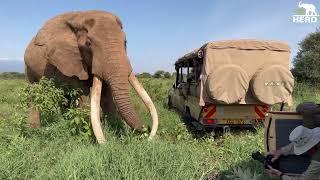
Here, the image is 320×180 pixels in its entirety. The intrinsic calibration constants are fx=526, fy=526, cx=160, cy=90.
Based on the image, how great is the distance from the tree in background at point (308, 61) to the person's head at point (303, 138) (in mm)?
27522

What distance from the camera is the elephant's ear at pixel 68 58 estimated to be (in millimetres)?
9516

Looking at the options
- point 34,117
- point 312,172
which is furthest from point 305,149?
point 34,117

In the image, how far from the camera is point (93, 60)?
884cm

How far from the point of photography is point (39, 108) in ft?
28.9

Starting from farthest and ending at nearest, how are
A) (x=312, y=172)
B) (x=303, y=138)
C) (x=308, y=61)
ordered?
(x=308, y=61)
(x=303, y=138)
(x=312, y=172)

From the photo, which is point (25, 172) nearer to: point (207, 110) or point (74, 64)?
point (74, 64)

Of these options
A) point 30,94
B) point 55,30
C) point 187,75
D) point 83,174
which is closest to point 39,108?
point 30,94

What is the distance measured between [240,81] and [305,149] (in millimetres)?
6268

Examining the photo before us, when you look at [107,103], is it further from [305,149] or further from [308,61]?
[308,61]

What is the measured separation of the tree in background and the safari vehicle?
20.7 metres

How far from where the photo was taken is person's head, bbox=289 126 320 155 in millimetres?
5199

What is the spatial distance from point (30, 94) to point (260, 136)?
4.54 meters

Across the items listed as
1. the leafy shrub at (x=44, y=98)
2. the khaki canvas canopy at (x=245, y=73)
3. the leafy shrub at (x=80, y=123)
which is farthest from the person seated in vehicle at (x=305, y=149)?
the khaki canvas canopy at (x=245, y=73)

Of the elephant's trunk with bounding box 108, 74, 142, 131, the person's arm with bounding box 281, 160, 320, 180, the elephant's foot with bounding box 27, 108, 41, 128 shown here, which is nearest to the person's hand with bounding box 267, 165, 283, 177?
the person's arm with bounding box 281, 160, 320, 180
